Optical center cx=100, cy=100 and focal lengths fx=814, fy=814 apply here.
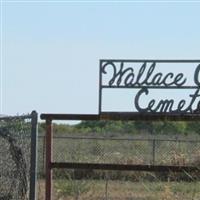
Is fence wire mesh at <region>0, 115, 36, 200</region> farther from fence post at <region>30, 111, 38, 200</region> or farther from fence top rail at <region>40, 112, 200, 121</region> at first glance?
fence top rail at <region>40, 112, 200, 121</region>

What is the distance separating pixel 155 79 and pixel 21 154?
2811 mm

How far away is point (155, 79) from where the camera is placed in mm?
13594

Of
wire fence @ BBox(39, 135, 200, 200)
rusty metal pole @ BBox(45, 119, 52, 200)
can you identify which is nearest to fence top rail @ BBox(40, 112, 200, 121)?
rusty metal pole @ BBox(45, 119, 52, 200)

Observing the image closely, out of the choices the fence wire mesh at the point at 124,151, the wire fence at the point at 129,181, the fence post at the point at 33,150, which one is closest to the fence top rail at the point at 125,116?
the wire fence at the point at 129,181

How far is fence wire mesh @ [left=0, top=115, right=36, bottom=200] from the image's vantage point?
1207cm

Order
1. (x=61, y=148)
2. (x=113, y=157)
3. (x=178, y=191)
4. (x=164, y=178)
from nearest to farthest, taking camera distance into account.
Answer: (x=178, y=191) < (x=164, y=178) < (x=113, y=157) < (x=61, y=148)

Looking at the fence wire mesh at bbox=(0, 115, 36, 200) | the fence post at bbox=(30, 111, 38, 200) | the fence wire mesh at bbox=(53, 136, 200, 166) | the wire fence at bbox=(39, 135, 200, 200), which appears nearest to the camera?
the fence post at bbox=(30, 111, 38, 200)

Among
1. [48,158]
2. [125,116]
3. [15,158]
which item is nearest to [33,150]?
[15,158]

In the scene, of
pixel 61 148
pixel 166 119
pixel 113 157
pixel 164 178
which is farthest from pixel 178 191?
pixel 61 148

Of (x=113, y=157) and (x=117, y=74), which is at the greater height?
(x=117, y=74)

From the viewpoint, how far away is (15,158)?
12117 millimetres

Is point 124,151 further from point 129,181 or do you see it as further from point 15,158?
point 15,158

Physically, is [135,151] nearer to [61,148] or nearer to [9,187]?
[61,148]

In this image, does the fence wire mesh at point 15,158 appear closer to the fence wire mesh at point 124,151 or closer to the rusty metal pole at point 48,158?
the rusty metal pole at point 48,158
